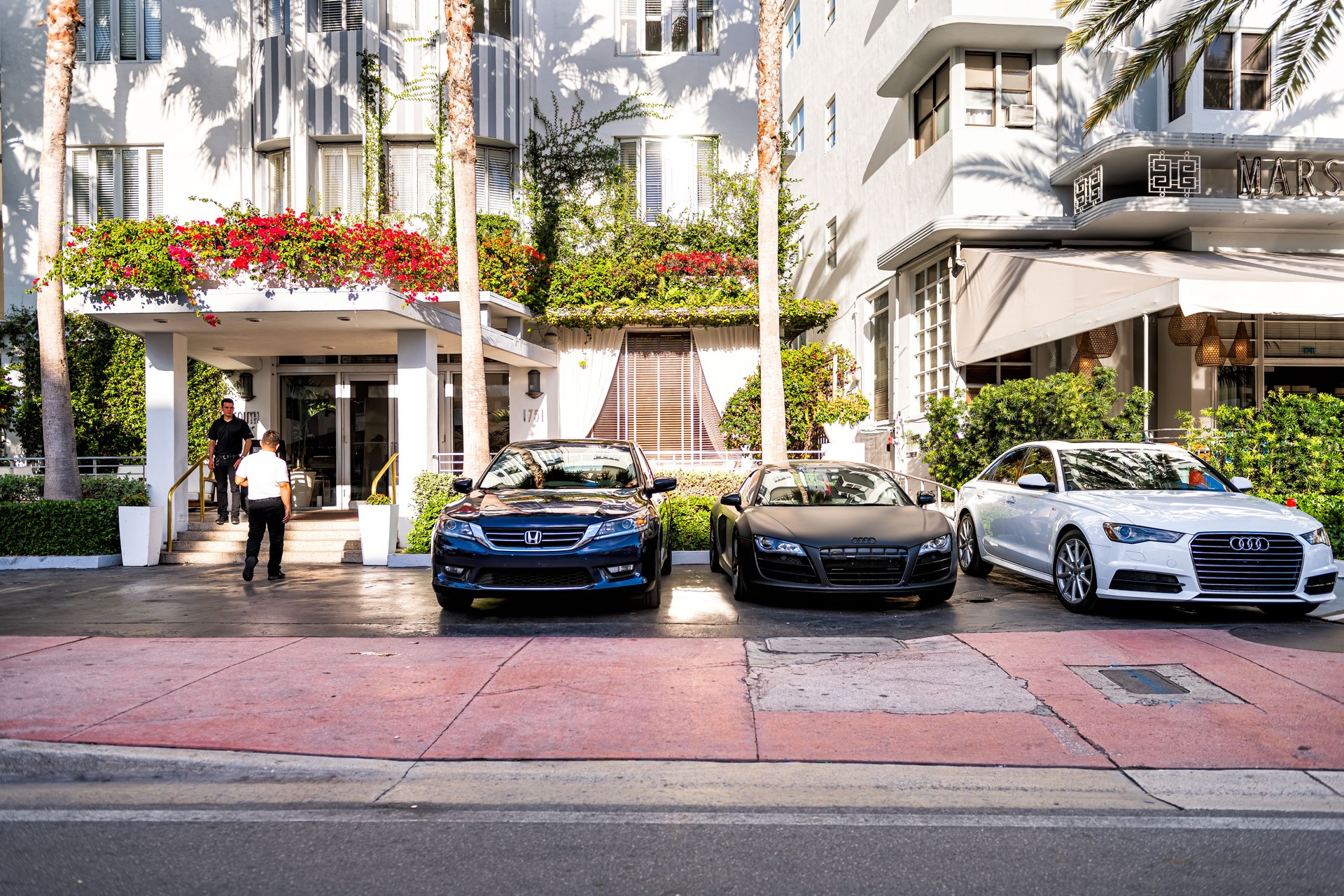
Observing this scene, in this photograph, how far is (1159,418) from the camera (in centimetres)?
1681

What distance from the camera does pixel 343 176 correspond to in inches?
778

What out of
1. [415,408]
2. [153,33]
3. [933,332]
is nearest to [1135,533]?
[933,332]

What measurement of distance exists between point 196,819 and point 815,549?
19.1ft

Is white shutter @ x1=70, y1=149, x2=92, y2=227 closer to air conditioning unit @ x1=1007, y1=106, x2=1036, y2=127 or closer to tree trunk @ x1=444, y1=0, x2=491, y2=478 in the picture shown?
tree trunk @ x1=444, y1=0, x2=491, y2=478

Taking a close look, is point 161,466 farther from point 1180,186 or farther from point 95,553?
point 1180,186

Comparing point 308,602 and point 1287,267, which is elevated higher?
point 1287,267

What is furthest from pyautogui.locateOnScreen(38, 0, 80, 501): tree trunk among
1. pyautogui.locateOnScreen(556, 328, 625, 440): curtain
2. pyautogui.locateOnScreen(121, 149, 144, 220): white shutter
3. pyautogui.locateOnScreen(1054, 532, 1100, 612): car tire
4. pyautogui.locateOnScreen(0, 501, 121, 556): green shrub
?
pyautogui.locateOnScreen(1054, 532, 1100, 612): car tire

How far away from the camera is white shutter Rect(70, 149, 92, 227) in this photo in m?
20.0

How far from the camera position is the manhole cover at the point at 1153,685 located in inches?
244

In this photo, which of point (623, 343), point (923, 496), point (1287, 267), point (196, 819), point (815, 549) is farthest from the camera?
point (623, 343)

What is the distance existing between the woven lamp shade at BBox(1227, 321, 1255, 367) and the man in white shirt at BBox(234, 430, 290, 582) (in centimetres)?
1376

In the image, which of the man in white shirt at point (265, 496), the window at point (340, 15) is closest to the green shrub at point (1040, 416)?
the man in white shirt at point (265, 496)

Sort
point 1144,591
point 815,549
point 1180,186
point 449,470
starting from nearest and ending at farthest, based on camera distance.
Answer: point 1144,591
point 815,549
point 1180,186
point 449,470


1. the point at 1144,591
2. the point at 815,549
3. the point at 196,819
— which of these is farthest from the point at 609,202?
the point at 196,819
